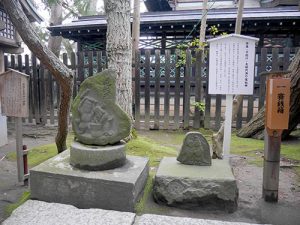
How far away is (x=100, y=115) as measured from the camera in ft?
10.6

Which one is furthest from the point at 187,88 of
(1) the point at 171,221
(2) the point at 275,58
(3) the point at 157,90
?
(1) the point at 171,221

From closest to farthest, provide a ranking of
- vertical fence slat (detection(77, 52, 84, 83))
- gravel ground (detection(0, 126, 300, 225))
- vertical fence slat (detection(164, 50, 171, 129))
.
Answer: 1. gravel ground (detection(0, 126, 300, 225))
2. vertical fence slat (detection(164, 50, 171, 129))
3. vertical fence slat (detection(77, 52, 84, 83))

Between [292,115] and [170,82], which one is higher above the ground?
[170,82]

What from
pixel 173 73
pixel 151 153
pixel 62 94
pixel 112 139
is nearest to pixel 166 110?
pixel 173 73

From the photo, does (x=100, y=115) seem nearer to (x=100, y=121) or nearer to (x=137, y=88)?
(x=100, y=121)

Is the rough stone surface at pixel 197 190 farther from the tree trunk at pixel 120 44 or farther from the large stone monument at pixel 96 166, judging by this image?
the tree trunk at pixel 120 44

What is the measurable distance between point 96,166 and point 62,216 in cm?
63

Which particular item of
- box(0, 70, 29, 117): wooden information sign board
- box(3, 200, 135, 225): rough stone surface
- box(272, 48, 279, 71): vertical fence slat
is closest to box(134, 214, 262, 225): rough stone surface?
box(3, 200, 135, 225): rough stone surface

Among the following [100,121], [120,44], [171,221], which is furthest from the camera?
[120,44]

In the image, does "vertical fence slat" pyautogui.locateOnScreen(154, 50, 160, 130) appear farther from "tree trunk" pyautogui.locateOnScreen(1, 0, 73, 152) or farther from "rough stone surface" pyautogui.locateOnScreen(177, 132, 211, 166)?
"rough stone surface" pyautogui.locateOnScreen(177, 132, 211, 166)

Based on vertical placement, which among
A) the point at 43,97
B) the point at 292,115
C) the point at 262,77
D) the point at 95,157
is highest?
the point at 262,77

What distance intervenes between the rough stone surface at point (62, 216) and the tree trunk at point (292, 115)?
139 inches

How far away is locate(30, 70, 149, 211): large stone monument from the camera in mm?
2863

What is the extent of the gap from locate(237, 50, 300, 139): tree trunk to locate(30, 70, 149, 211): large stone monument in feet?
9.87
